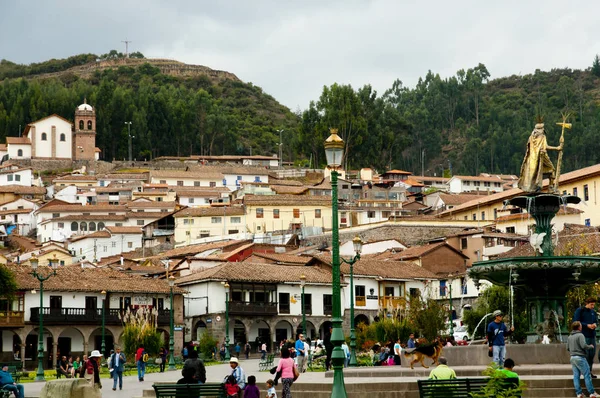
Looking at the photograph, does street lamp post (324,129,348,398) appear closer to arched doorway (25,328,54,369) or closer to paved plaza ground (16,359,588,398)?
paved plaza ground (16,359,588,398)

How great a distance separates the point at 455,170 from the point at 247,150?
3300 centimetres

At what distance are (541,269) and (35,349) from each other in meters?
46.7

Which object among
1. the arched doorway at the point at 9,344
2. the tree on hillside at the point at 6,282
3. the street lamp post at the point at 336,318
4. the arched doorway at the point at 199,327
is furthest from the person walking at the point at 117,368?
the arched doorway at the point at 199,327

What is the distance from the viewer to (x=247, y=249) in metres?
83.1

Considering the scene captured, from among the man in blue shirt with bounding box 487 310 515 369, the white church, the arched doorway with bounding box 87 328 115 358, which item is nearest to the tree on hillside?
the arched doorway with bounding box 87 328 115 358

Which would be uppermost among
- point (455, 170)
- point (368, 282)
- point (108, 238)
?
point (455, 170)

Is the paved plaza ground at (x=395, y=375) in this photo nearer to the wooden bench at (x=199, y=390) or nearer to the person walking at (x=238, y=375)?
the person walking at (x=238, y=375)

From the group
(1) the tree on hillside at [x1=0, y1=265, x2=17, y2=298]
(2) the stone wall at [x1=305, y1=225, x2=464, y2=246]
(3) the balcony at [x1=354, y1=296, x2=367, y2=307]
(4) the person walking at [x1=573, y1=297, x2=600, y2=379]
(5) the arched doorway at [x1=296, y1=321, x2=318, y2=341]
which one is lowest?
(4) the person walking at [x1=573, y1=297, x2=600, y2=379]

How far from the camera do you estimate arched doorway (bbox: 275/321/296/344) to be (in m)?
71.9

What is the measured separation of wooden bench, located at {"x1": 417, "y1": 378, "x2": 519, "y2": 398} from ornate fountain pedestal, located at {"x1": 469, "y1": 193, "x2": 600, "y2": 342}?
8068 millimetres

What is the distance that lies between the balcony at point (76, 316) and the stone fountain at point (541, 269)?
42.2 m

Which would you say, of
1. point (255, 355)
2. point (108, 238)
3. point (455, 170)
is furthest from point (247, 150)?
point (255, 355)

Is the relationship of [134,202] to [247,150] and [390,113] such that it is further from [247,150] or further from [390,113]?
[247,150]

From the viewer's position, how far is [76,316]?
67.4 meters
